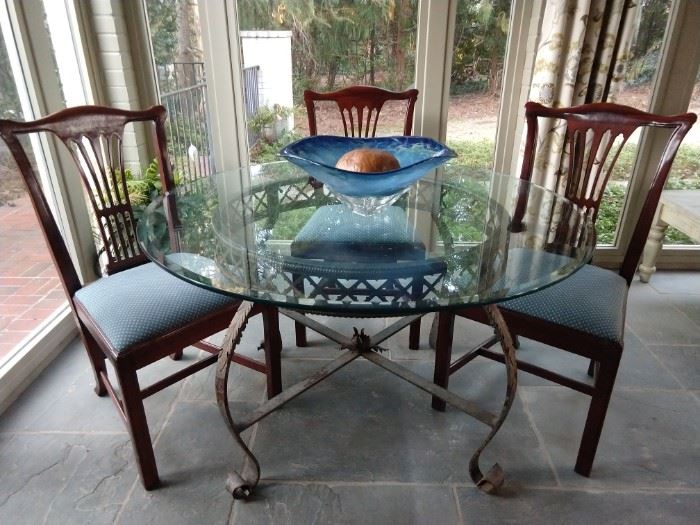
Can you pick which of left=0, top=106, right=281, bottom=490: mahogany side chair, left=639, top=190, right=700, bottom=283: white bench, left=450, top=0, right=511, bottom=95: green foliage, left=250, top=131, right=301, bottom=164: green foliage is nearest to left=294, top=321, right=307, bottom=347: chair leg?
left=0, top=106, right=281, bottom=490: mahogany side chair

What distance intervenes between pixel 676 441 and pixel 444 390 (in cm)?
79

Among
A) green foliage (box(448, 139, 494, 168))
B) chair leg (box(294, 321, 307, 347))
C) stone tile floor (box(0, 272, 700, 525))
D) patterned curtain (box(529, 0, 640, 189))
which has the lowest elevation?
stone tile floor (box(0, 272, 700, 525))

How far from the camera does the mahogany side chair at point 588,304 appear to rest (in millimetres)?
1305

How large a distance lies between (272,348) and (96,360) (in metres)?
0.58

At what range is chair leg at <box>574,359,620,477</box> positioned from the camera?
1.29 meters

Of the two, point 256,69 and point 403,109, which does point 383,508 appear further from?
point 256,69

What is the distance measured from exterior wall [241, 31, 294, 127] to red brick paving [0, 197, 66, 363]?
46.0 inches

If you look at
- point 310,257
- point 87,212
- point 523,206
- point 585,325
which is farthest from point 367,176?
point 87,212

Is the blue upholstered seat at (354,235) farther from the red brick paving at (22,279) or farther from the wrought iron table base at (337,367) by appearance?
the red brick paving at (22,279)

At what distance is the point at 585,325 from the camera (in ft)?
4.29

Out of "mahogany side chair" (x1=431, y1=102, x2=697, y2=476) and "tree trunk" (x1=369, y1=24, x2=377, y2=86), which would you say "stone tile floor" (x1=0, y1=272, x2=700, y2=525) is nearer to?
"mahogany side chair" (x1=431, y1=102, x2=697, y2=476)

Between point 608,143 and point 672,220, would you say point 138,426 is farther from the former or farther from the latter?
point 672,220

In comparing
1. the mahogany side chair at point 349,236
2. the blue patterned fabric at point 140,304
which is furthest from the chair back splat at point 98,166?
the mahogany side chair at point 349,236

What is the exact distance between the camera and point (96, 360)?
5.20 ft
